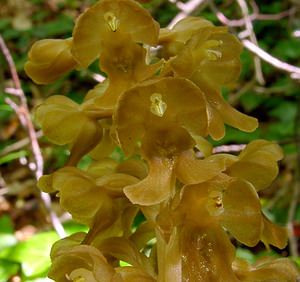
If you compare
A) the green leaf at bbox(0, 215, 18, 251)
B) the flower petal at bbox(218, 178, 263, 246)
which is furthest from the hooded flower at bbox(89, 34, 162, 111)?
the green leaf at bbox(0, 215, 18, 251)

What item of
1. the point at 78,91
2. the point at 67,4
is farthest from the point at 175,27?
the point at 67,4

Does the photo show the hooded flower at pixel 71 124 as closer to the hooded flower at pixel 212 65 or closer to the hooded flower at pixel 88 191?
the hooded flower at pixel 88 191

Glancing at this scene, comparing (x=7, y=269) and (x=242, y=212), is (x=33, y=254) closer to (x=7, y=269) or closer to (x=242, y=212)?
Answer: (x=7, y=269)

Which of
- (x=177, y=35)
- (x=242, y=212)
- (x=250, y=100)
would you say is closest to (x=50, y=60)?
(x=177, y=35)

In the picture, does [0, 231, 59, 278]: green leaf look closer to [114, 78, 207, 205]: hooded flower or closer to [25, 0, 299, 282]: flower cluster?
[25, 0, 299, 282]: flower cluster

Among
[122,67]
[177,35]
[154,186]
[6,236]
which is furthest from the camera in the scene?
[6,236]

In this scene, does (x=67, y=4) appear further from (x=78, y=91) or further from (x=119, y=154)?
(x=119, y=154)
